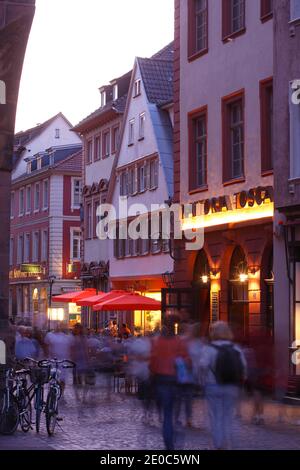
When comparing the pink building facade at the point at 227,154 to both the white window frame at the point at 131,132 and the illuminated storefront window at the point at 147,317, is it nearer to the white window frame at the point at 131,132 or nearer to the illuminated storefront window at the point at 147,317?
the illuminated storefront window at the point at 147,317

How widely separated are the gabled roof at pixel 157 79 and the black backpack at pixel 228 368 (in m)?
34.6

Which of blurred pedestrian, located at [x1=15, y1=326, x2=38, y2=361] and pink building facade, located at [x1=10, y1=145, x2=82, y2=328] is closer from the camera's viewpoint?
blurred pedestrian, located at [x1=15, y1=326, x2=38, y2=361]

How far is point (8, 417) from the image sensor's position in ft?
58.9

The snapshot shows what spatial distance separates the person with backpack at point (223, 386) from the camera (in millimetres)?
14500

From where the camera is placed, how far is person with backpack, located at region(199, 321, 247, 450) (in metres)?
14.5

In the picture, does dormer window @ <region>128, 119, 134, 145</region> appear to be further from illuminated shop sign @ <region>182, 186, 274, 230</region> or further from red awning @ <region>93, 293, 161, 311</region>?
illuminated shop sign @ <region>182, 186, 274, 230</region>

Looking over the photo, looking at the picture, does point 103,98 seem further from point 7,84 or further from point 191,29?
point 7,84

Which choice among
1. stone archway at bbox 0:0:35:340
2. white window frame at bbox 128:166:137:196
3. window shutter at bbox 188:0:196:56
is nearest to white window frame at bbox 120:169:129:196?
white window frame at bbox 128:166:137:196

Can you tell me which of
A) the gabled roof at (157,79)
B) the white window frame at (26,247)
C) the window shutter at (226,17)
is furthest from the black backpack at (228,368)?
the white window frame at (26,247)

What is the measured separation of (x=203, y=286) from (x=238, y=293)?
2.24 meters

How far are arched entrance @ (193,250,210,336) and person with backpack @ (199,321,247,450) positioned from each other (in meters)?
16.5

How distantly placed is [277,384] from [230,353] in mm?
7232

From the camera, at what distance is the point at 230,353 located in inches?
578

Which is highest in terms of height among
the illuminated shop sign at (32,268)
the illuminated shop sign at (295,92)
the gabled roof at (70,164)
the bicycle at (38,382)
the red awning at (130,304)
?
the gabled roof at (70,164)
